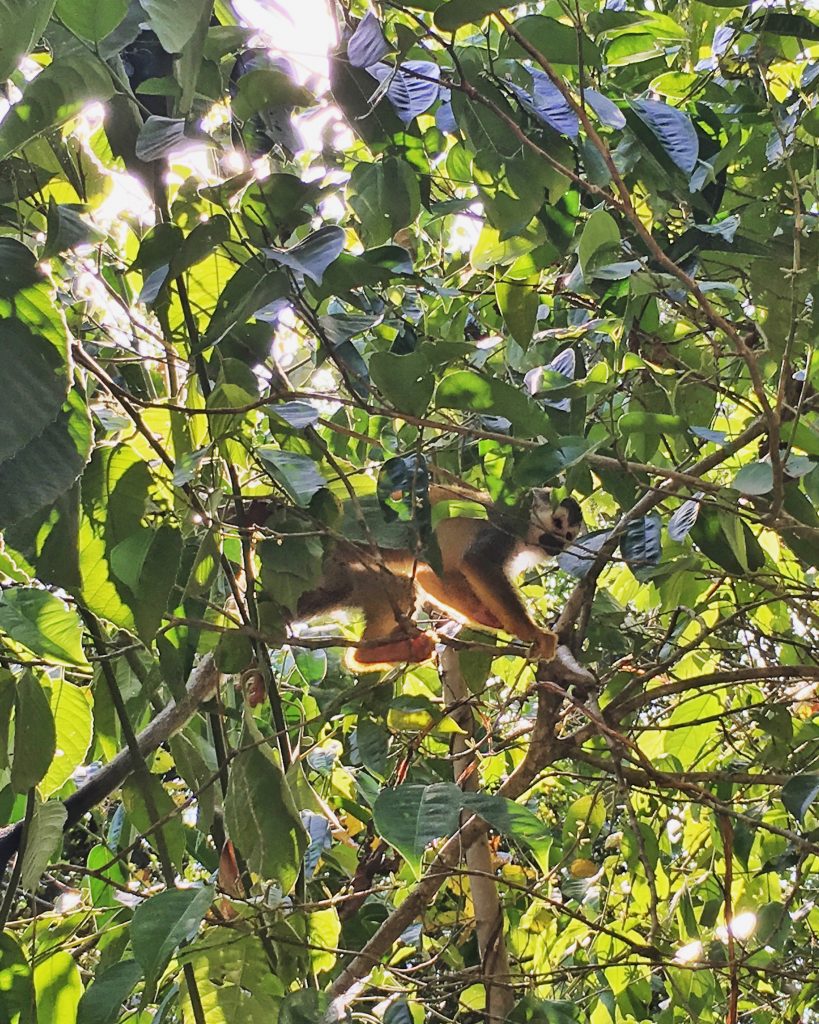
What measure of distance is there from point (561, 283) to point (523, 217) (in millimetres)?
665

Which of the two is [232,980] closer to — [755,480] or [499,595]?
[755,480]

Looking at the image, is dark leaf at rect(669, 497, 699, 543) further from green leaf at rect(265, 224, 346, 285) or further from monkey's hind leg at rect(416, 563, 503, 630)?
monkey's hind leg at rect(416, 563, 503, 630)

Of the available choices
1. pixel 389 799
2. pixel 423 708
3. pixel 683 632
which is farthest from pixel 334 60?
pixel 683 632

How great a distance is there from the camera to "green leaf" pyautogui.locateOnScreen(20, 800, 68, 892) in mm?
1030

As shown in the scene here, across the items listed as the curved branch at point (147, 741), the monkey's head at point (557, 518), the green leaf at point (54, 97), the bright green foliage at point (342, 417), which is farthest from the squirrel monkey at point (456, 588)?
the green leaf at point (54, 97)

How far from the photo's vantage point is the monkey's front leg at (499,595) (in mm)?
2676

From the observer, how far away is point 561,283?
1790 millimetres

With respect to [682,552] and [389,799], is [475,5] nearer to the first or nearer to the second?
[389,799]

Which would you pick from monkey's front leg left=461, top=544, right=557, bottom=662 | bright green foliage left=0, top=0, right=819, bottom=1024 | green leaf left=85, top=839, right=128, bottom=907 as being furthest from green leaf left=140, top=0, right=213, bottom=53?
monkey's front leg left=461, top=544, right=557, bottom=662

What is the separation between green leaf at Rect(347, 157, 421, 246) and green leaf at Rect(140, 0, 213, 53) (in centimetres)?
44

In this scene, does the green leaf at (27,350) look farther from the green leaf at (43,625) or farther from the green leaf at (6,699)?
the green leaf at (6,699)

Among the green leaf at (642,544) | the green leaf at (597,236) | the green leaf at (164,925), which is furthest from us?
the green leaf at (642,544)

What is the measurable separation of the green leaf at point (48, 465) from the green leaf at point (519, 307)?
2.42 ft

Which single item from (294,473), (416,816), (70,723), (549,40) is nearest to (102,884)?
(70,723)
